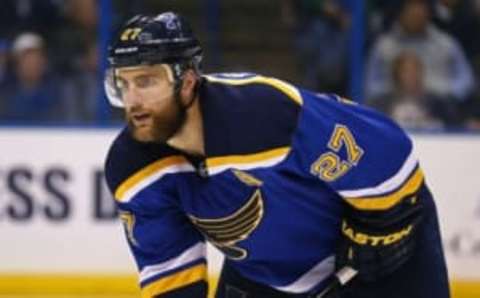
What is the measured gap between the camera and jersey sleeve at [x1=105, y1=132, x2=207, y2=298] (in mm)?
3902

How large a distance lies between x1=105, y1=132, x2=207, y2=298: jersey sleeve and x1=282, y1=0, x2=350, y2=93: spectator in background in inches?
149

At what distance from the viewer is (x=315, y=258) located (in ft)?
13.2

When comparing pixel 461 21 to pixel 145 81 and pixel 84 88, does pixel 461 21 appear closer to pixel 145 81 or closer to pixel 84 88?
pixel 84 88

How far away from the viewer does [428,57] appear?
7.72m

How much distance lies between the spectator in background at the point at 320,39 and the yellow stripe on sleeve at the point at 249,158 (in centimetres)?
402

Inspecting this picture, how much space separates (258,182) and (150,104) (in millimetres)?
345

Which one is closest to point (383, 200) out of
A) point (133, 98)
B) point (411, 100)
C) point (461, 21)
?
point (133, 98)

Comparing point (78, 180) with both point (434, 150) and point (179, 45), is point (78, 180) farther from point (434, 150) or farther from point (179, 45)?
point (179, 45)

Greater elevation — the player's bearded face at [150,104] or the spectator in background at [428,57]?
the player's bearded face at [150,104]

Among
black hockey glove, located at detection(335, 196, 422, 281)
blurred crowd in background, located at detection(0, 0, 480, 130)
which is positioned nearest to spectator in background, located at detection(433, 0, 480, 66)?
blurred crowd in background, located at detection(0, 0, 480, 130)

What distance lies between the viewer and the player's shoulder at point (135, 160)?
12.7 ft

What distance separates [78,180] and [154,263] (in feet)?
11.4

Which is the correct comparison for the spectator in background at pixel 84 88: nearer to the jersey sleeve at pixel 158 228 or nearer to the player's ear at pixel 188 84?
the jersey sleeve at pixel 158 228

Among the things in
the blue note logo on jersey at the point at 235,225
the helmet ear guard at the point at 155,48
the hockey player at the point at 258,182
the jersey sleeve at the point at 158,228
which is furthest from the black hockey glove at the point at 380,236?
the helmet ear guard at the point at 155,48
